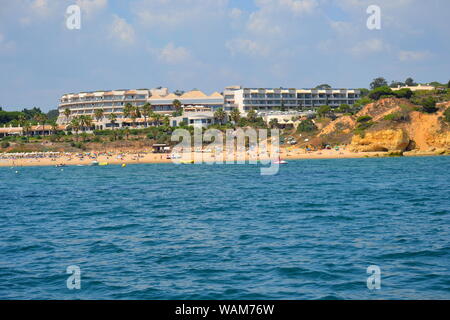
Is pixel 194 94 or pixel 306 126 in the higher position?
pixel 194 94

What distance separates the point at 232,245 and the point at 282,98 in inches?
5568

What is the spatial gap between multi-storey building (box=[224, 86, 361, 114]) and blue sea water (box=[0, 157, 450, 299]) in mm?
114214

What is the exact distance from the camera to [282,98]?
160750 millimetres

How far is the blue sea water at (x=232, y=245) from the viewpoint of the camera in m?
16.0

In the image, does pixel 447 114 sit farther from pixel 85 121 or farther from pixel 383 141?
pixel 85 121

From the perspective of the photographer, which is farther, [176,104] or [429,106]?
[176,104]

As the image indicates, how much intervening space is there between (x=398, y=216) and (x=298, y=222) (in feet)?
18.9

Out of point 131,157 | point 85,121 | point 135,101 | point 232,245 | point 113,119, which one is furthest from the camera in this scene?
point 135,101

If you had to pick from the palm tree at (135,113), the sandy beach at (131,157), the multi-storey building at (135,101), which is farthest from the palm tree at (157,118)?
the sandy beach at (131,157)

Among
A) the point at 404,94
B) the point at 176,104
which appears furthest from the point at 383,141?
the point at 176,104

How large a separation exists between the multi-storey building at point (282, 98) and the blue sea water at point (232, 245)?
11421 centimetres

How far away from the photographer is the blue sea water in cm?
1595

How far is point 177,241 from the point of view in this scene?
2350 cm
